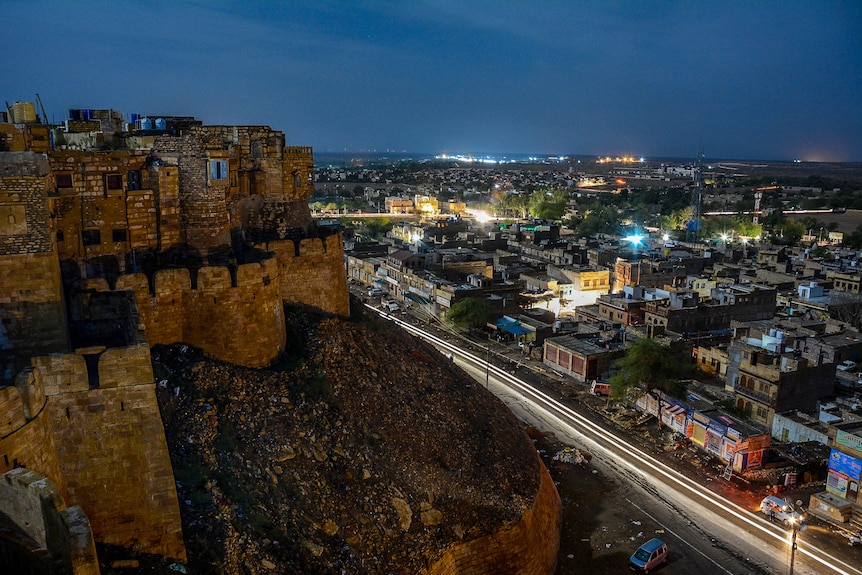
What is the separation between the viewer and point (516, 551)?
705 inches

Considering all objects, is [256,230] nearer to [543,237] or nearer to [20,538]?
Answer: [20,538]

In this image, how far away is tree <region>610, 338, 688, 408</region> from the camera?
33719 millimetres

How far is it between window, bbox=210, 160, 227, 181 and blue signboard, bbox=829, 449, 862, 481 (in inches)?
908

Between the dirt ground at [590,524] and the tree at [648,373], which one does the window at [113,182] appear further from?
the tree at [648,373]

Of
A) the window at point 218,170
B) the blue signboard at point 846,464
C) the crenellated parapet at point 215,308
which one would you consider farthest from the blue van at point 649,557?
the window at point 218,170

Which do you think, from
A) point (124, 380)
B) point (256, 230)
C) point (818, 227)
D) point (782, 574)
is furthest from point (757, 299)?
point (818, 227)

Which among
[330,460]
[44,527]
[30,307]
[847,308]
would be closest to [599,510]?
[330,460]

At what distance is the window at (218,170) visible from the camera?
17.2 meters

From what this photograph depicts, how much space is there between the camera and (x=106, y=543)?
11.1 metres

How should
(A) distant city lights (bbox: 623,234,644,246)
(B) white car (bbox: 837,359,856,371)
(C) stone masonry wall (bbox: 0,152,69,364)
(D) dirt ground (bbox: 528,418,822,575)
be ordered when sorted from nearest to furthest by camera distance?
1. (C) stone masonry wall (bbox: 0,152,69,364)
2. (D) dirt ground (bbox: 528,418,822,575)
3. (B) white car (bbox: 837,359,856,371)
4. (A) distant city lights (bbox: 623,234,644,246)

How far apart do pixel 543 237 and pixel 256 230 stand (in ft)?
212

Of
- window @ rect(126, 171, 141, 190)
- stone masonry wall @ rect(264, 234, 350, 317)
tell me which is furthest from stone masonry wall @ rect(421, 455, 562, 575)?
window @ rect(126, 171, 141, 190)

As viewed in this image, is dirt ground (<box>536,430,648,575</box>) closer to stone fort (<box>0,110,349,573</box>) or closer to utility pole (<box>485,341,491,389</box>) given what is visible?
utility pole (<box>485,341,491,389</box>)

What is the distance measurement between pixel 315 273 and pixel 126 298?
712cm
